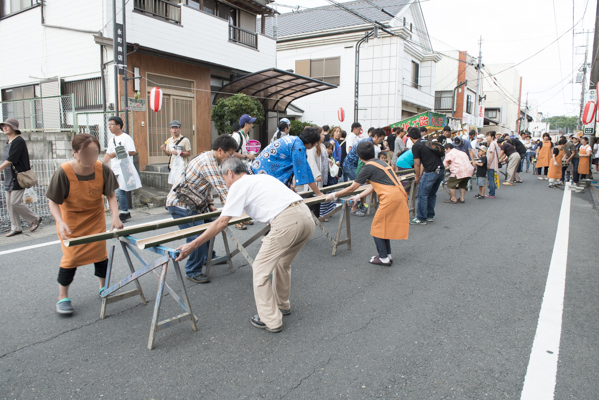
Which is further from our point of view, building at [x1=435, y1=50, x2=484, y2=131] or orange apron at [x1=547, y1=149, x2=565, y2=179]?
building at [x1=435, y1=50, x2=484, y2=131]

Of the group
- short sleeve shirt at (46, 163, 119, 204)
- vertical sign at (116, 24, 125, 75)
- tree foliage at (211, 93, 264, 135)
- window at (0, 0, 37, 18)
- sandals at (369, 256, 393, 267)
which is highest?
window at (0, 0, 37, 18)

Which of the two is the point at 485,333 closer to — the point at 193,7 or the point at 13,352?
the point at 13,352

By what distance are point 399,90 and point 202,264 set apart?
20.8 metres

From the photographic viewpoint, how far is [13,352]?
9.68 ft

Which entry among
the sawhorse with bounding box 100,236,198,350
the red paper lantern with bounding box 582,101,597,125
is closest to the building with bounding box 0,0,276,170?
the sawhorse with bounding box 100,236,198,350

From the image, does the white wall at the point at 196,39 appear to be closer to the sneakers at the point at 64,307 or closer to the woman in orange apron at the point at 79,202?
the woman in orange apron at the point at 79,202

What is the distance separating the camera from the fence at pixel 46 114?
1227 centimetres

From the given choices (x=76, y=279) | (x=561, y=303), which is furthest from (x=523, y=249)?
(x=76, y=279)

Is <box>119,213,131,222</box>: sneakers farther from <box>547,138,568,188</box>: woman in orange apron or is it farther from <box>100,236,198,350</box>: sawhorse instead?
<box>547,138,568,188</box>: woman in orange apron

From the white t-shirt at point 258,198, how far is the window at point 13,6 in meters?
14.5

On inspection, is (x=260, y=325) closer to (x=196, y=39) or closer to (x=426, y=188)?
(x=426, y=188)

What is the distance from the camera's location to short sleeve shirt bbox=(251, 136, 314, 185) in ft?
17.5

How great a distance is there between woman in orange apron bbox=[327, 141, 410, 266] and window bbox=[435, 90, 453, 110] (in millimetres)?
31455

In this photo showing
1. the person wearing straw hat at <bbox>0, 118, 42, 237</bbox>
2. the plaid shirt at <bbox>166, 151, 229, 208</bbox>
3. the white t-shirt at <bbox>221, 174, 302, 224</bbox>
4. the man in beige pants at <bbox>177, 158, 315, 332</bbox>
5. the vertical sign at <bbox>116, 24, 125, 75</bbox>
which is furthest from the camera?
the vertical sign at <bbox>116, 24, 125, 75</bbox>
